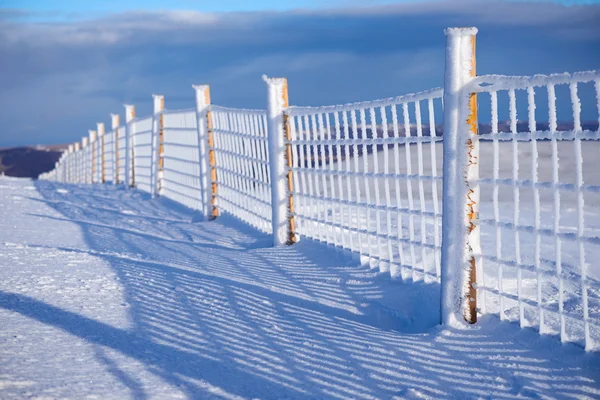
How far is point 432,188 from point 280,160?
6.82 feet

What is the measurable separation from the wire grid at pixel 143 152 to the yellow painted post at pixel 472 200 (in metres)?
10.8

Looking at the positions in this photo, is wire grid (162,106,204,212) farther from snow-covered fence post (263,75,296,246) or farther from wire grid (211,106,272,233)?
snow-covered fence post (263,75,296,246)

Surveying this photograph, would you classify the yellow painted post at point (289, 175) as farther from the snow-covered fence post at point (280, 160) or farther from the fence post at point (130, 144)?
the fence post at point (130, 144)

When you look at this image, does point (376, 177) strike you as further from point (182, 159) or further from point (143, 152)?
point (143, 152)

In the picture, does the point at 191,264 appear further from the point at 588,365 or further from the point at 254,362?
the point at 588,365

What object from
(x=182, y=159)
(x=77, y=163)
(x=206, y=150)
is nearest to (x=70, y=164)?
(x=77, y=163)

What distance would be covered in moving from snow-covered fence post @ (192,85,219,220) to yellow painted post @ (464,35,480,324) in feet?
20.5

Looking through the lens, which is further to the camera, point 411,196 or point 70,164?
point 70,164

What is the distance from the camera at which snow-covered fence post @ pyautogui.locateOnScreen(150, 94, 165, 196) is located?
13203 millimetres

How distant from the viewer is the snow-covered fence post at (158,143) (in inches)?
520

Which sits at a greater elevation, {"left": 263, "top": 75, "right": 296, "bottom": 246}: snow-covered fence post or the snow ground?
{"left": 263, "top": 75, "right": 296, "bottom": 246}: snow-covered fence post

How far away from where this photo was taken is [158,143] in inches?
526

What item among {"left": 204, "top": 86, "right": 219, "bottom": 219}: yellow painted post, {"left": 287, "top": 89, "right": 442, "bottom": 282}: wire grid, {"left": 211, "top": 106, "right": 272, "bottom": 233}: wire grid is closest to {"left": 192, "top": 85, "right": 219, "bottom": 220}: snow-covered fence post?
{"left": 204, "top": 86, "right": 219, "bottom": 219}: yellow painted post

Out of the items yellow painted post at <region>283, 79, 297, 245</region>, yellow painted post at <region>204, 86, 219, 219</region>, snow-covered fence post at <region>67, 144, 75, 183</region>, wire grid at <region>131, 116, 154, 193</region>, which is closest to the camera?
yellow painted post at <region>283, 79, 297, 245</region>
